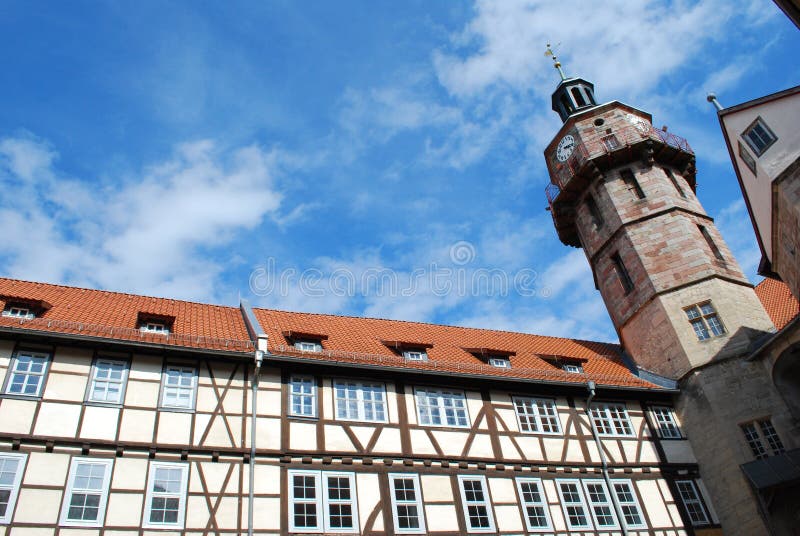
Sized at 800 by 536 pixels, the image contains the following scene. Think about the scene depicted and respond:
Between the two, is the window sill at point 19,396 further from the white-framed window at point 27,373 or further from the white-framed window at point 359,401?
the white-framed window at point 359,401

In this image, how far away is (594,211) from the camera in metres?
27.0

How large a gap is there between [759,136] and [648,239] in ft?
21.5

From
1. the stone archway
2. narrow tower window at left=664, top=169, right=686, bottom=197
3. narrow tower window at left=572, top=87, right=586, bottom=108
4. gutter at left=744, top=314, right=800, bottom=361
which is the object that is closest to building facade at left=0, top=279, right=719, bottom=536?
gutter at left=744, top=314, right=800, bottom=361

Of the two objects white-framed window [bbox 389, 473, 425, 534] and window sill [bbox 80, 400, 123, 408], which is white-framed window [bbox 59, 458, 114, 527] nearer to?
window sill [bbox 80, 400, 123, 408]

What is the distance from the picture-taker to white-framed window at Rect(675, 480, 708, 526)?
60.3 ft

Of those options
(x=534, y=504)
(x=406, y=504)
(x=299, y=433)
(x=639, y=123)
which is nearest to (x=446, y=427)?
(x=406, y=504)

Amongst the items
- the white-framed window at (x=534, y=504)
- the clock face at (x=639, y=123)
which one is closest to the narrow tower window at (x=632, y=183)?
the clock face at (x=639, y=123)

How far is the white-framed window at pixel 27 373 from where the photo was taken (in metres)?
14.1

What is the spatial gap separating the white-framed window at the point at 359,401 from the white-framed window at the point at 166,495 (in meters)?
3.97

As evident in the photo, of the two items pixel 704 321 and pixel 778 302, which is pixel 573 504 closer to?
pixel 704 321

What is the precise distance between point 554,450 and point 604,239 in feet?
33.6

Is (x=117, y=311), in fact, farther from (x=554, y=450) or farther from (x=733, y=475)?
(x=733, y=475)

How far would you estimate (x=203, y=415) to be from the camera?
50.1 ft

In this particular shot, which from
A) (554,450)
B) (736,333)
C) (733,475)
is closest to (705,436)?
(733,475)
